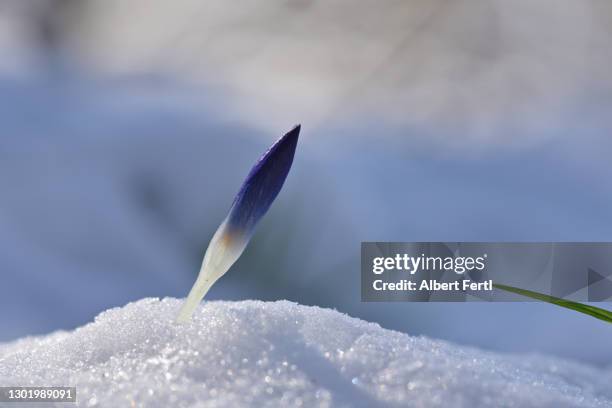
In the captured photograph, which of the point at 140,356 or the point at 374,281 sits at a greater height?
the point at 374,281

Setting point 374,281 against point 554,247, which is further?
point 554,247

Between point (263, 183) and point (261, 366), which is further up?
point (263, 183)

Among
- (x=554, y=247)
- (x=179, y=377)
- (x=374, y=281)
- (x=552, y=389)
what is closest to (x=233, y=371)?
(x=179, y=377)

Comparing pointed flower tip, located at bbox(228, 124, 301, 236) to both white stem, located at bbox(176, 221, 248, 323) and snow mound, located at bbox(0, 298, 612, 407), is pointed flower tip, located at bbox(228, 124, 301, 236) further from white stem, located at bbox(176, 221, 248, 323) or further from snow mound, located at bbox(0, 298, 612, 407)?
snow mound, located at bbox(0, 298, 612, 407)

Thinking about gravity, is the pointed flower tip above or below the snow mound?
above

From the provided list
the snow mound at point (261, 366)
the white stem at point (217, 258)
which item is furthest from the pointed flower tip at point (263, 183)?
the snow mound at point (261, 366)

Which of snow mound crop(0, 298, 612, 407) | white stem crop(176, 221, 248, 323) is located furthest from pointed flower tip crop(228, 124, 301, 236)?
snow mound crop(0, 298, 612, 407)

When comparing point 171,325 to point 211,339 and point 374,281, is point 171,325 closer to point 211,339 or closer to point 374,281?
point 211,339

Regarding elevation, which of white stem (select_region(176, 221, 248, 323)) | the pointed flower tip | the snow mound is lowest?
the snow mound

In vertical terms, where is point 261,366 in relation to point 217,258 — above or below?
below
